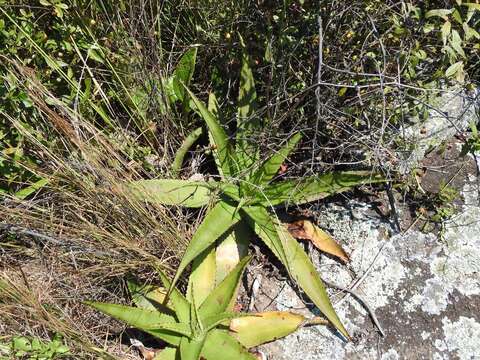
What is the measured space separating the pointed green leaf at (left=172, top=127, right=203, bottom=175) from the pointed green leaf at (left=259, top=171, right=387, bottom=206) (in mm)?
381

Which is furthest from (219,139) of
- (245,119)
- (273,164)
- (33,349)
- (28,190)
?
(33,349)

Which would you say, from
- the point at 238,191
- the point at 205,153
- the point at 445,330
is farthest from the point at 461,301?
the point at 205,153

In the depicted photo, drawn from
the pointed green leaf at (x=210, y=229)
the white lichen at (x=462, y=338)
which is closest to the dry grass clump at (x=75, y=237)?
the pointed green leaf at (x=210, y=229)

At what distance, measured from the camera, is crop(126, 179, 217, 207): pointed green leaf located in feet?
6.57

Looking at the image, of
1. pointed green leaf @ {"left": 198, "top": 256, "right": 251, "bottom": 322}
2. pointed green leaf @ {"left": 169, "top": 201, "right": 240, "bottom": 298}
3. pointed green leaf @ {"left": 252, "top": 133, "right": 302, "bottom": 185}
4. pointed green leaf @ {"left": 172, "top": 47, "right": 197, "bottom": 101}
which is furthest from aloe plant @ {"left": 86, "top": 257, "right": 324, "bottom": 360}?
pointed green leaf @ {"left": 172, "top": 47, "right": 197, "bottom": 101}

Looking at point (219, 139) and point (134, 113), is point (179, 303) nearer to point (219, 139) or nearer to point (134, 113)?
Result: point (219, 139)

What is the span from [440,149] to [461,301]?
592 mm

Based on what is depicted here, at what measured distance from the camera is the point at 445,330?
1.85 metres

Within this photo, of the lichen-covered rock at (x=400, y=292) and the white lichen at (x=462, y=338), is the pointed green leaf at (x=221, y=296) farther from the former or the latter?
the white lichen at (x=462, y=338)

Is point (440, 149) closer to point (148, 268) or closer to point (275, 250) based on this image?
point (275, 250)

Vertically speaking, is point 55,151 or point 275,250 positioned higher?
point 55,151

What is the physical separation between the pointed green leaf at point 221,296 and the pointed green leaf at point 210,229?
13 cm

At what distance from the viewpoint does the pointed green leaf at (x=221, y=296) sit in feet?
6.05

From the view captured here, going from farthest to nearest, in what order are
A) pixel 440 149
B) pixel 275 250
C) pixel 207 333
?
pixel 440 149
pixel 275 250
pixel 207 333
